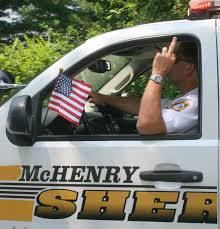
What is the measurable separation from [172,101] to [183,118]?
0.24 m

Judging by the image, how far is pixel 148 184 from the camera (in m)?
2.66

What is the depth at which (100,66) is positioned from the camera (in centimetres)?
321

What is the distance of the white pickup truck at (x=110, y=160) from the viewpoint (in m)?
2.62

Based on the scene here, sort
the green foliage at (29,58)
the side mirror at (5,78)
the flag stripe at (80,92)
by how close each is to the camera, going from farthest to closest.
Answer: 1. the green foliage at (29,58)
2. the side mirror at (5,78)
3. the flag stripe at (80,92)

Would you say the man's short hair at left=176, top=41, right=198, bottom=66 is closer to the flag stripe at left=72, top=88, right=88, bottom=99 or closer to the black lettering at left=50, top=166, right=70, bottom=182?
the flag stripe at left=72, top=88, right=88, bottom=99

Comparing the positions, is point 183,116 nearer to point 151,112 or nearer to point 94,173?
point 151,112

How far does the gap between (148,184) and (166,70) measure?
1.95 feet

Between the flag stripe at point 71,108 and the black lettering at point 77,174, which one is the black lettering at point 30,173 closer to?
the black lettering at point 77,174

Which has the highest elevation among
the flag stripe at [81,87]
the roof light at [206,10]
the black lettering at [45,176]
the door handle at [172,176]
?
the roof light at [206,10]

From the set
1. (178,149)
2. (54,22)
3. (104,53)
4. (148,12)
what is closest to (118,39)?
(104,53)

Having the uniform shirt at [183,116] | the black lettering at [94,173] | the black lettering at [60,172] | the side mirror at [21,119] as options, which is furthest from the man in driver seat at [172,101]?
the side mirror at [21,119]

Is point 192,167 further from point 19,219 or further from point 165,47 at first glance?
point 19,219

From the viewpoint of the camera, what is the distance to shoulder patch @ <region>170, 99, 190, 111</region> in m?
2.85

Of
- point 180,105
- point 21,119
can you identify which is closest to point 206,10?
point 180,105
